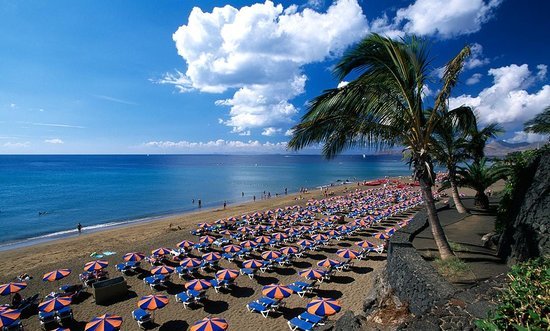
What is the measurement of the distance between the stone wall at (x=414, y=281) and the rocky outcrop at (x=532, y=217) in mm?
2268

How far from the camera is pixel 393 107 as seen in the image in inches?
319

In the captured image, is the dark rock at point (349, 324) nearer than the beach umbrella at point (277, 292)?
Yes

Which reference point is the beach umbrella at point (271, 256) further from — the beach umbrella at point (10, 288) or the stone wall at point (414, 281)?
the beach umbrella at point (10, 288)

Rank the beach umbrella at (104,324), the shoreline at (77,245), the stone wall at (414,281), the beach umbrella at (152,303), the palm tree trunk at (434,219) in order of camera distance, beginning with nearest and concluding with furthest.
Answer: the stone wall at (414,281) < the palm tree trunk at (434,219) < the beach umbrella at (104,324) < the beach umbrella at (152,303) < the shoreline at (77,245)

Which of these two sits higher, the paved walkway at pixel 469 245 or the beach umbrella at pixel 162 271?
the paved walkway at pixel 469 245

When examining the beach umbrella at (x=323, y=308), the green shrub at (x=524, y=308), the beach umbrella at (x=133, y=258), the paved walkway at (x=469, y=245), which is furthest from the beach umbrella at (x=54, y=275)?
the green shrub at (x=524, y=308)

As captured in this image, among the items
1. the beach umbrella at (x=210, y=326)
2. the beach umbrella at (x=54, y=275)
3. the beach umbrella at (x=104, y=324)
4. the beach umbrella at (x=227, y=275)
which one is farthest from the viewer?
the beach umbrella at (x=54, y=275)

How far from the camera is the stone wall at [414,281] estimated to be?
613 centimetres

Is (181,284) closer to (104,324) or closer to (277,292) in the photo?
(104,324)

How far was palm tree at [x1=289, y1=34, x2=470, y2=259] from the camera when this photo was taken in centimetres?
762

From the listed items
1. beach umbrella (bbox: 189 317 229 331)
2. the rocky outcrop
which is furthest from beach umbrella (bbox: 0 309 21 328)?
the rocky outcrop

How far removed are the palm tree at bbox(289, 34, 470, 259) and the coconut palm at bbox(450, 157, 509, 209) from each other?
44.6 feet

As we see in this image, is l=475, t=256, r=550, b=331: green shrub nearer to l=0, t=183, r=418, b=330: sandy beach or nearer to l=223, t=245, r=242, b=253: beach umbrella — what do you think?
l=0, t=183, r=418, b=330: sandy beach

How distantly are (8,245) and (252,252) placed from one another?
24.0m
